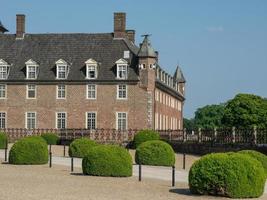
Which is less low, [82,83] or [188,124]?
[82,83]

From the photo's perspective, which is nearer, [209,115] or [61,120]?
[61,120]

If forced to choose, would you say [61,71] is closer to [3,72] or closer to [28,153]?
[3,72]

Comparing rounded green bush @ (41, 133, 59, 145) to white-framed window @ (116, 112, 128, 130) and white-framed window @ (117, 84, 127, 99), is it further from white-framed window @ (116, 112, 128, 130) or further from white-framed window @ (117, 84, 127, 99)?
white-framed window @ (117, 84, 127, 99)

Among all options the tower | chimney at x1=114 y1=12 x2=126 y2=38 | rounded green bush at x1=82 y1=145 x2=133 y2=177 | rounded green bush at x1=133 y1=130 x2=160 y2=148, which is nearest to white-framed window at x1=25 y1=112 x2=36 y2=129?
the tower

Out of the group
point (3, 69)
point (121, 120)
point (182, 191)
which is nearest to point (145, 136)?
point (121, 120)

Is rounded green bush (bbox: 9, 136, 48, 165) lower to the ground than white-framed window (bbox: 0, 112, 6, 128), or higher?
lower

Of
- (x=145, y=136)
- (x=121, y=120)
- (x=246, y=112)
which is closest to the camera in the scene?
(x=145, y=136)

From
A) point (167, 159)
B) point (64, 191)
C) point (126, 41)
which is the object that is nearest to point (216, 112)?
point (126, 41)

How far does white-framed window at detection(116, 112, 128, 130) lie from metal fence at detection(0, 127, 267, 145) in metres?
2.46

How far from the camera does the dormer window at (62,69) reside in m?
54.7

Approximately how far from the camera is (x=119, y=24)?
184 feet

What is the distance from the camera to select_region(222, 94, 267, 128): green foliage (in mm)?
64562

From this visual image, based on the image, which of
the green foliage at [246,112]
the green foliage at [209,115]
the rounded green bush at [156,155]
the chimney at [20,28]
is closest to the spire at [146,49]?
the chimney at [20,28]

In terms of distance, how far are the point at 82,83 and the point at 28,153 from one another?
2859 cm
